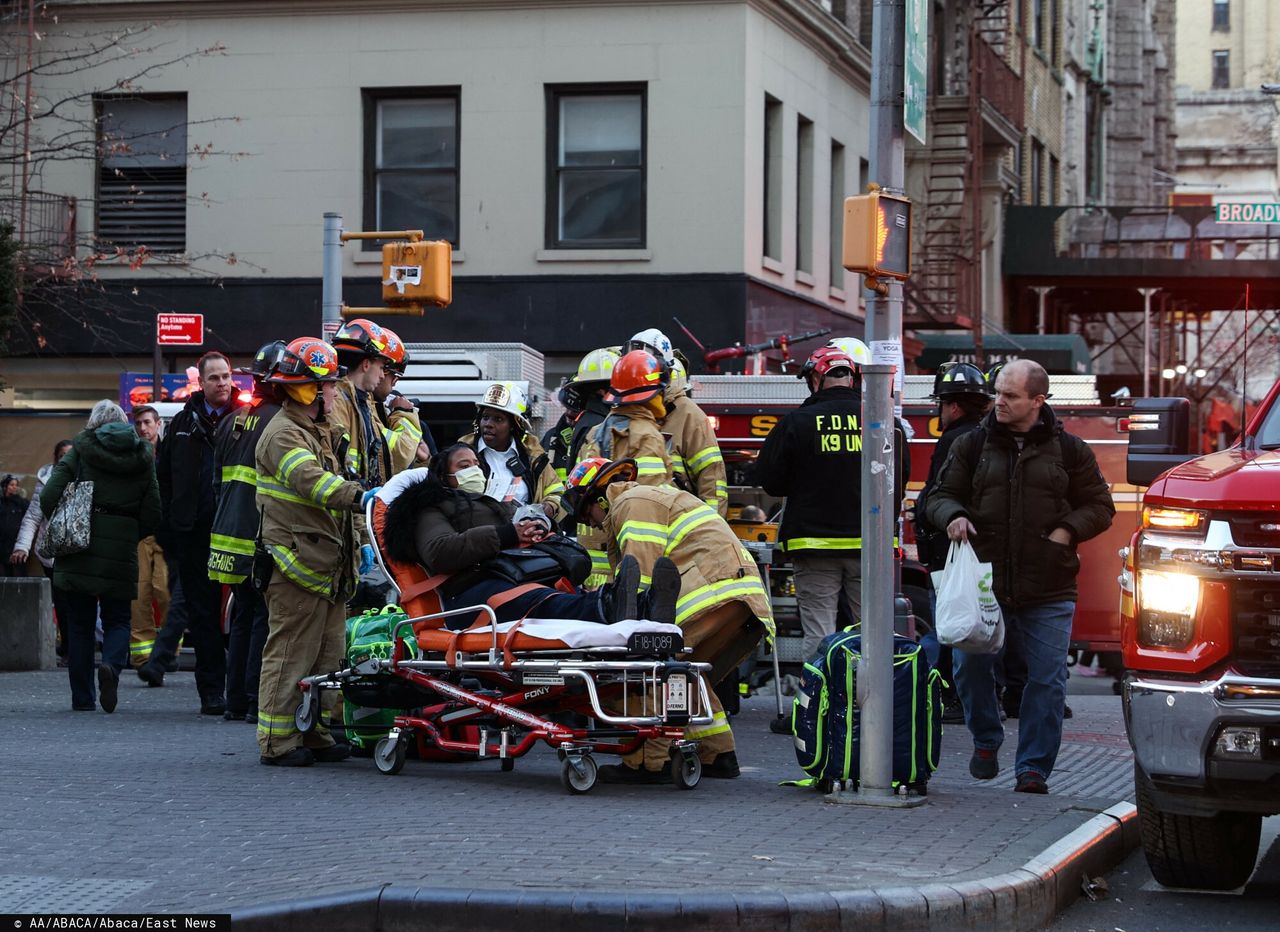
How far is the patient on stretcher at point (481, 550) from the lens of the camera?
9.02 m

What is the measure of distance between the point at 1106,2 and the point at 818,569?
45.8 metres

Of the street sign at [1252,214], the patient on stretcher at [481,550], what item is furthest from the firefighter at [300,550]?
the street sign at [1252,214]

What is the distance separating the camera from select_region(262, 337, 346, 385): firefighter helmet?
32.0 ft

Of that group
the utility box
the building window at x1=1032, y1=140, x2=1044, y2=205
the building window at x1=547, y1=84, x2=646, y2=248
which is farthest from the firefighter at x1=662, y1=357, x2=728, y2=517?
the building window at x1=1032, y1=140, x2=1044, y2=205

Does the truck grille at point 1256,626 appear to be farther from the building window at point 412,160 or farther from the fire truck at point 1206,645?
the building window at point 412,160

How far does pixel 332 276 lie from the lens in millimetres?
15062

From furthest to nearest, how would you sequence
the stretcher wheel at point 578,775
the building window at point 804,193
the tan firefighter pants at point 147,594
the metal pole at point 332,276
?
the building window at point 804,193, the tan firefighter pants at point 147,594, the metal pole at point 332,276, the stretcher wheel at point 578,775

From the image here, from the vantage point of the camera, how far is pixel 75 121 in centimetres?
2294

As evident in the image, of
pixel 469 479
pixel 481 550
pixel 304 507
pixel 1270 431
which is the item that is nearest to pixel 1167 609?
pixel 1270 431

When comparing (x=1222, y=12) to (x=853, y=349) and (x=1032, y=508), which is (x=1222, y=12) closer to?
(x=853, y=349)

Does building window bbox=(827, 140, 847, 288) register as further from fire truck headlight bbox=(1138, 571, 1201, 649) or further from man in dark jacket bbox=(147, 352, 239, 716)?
fire truck headlight bbox=(1138, 571, 1201, 649)

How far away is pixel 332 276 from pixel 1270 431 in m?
8.70

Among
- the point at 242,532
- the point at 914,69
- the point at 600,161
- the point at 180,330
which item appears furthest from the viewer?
the point at 600,161

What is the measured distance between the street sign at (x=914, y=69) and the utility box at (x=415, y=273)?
8.16 meters
